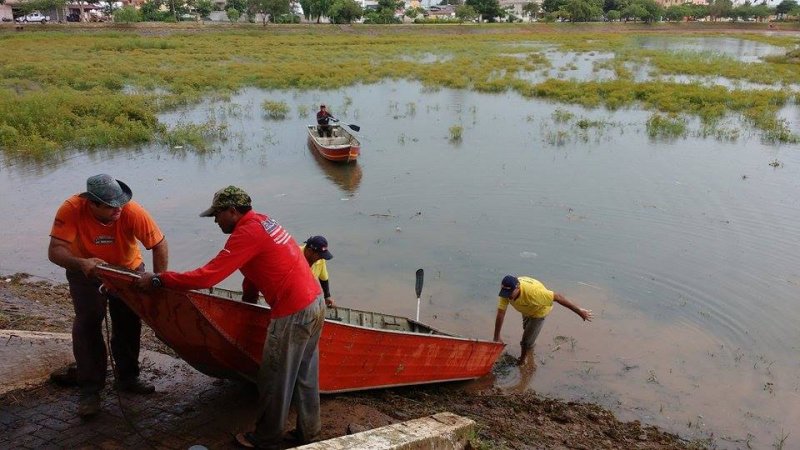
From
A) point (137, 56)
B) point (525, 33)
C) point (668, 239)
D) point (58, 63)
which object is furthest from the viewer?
point (525, 33)

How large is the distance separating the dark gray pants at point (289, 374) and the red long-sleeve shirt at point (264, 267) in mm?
97

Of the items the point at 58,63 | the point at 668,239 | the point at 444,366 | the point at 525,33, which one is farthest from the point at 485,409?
the point at 525,33

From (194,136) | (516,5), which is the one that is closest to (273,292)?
(194,136)

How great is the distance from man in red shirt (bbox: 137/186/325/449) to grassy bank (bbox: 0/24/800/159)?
1407 cm

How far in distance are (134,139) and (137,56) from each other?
75.4 feet

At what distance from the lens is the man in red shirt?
3.65m

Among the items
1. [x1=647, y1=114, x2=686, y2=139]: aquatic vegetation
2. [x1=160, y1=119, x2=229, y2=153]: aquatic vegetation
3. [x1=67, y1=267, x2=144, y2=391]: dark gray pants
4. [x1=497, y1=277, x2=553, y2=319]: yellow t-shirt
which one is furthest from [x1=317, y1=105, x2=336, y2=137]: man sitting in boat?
[x1=67, y1=267, x2=144, y2=391]: dark gray pants

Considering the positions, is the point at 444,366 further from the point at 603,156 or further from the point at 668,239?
the point at 603,156

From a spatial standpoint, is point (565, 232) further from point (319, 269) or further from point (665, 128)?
point (665, 128)

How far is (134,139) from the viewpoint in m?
17.1

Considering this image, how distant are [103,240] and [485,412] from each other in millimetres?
3458

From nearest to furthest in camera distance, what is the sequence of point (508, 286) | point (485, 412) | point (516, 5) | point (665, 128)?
point (485, 412)
point (508, 286)
point (665, 128)
point (516, 5)

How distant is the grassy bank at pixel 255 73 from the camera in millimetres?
17844

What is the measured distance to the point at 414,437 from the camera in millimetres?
3926
